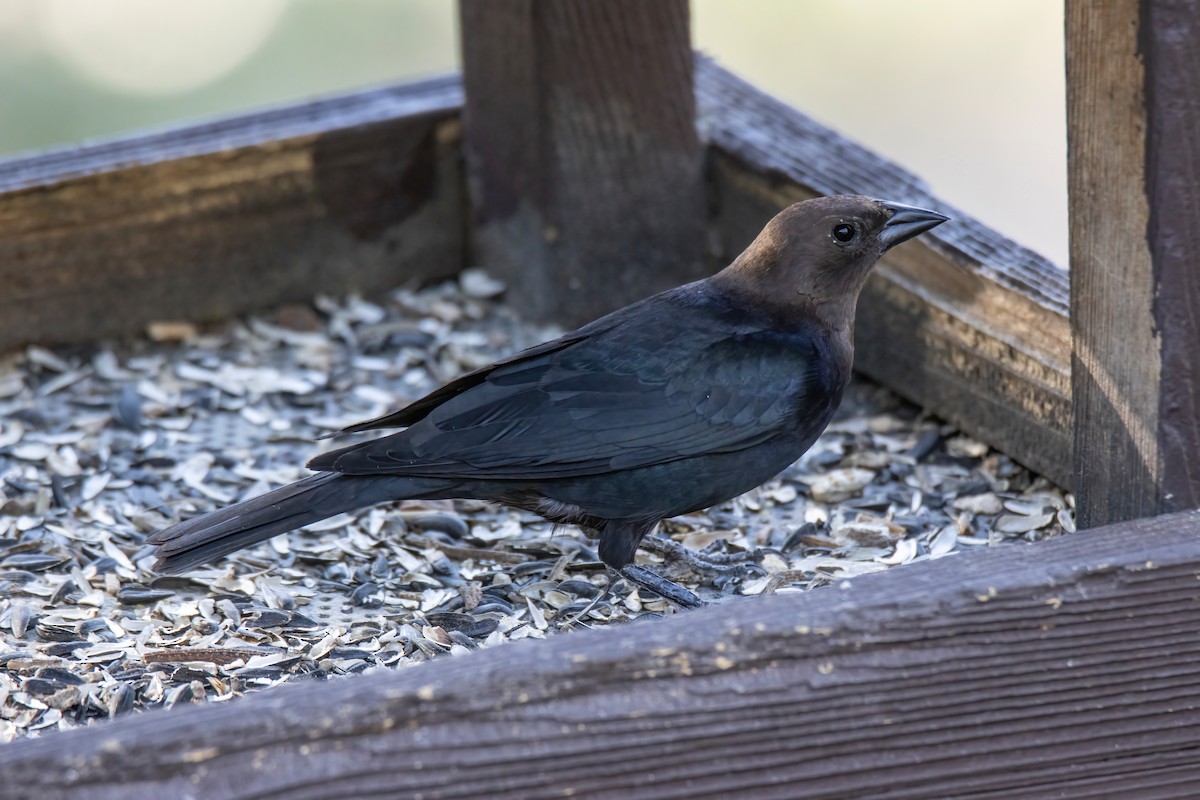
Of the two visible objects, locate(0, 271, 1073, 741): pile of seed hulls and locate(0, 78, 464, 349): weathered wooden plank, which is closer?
locate(0, 271, 1073, 741): pile of seed hulls

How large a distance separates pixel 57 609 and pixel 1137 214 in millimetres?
2249

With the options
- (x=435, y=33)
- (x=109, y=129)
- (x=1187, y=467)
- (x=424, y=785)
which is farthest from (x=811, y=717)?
(x=435, y=33)

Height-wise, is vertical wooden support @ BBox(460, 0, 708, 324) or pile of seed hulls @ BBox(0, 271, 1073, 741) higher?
vertical wooden support @ BBox(460, 0, 708, 324)

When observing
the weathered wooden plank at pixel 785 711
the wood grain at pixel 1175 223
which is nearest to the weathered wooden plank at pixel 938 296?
the wood grain at pixel 1175 223

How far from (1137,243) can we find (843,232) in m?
1.02

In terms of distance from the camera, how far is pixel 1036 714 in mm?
2035

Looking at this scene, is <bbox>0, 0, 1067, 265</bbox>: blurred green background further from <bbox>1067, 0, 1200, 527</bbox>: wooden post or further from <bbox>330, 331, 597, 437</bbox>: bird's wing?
<bbox>1067, 0, 1200, 527</bbox>: wooden post

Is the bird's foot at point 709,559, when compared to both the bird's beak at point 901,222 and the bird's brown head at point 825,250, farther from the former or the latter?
the bird's beak at point 901,222

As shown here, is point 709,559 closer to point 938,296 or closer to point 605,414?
point 605,414

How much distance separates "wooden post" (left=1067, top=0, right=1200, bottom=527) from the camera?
2322mm

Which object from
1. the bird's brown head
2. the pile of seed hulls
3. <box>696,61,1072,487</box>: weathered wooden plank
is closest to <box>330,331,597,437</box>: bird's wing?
the pile of seed hulls

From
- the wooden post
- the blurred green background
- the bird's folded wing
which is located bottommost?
the blurred green background

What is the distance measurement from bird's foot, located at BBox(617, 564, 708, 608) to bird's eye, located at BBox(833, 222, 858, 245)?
873 mm

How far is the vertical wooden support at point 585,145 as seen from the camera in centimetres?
440
